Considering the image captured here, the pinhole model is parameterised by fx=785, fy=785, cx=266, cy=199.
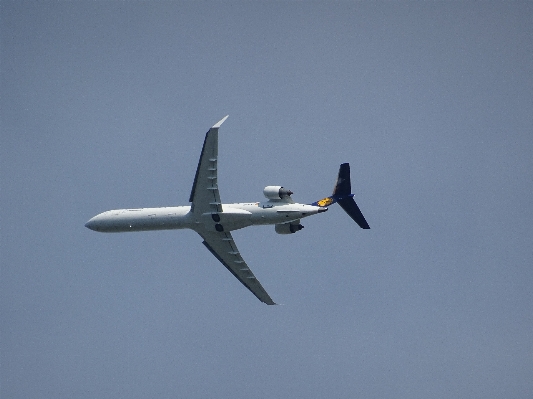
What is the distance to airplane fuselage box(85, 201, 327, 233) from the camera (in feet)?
216

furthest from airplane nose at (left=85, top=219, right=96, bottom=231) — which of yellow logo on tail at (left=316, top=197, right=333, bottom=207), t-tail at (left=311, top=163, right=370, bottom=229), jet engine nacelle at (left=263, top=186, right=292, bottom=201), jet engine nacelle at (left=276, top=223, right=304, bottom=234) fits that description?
yellow logo on tail at (left=316, top=197, right=333, bottom=207)

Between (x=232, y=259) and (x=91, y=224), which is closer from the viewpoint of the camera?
(x=91, y=224)

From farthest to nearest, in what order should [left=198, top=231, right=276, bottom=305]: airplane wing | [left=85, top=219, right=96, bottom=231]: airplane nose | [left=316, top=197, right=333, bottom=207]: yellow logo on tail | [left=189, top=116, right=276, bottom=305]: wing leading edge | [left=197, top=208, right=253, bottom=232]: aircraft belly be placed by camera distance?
[left=85, top=219, right=96, bottom=231]: airplane nose, [left=198, top=231, right=276, bottom=305]: airplane wing, [left=316, top=197, right=333, bottom=207]: yellow logo on tail, [left=197, top=208, right=253, bottom=232]: aircraft belly, [left=189, top=116, right=276, bottom=305]: wing leading edge

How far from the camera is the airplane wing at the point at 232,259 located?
72312 mm

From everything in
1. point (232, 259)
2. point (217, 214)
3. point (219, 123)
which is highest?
point (219, 123)

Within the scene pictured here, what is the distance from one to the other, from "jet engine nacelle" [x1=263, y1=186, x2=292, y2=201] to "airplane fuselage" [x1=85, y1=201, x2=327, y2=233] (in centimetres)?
56

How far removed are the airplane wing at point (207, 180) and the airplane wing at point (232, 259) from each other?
393 centimetres

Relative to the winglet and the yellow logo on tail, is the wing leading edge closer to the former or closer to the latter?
the winglet

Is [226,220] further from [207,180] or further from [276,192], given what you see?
[276,192]

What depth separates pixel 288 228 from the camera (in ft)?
231

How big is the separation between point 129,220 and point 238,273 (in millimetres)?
11986

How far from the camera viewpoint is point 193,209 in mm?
68812

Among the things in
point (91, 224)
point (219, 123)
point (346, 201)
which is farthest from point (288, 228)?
point (91, 224)

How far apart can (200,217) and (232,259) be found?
25.0ft
